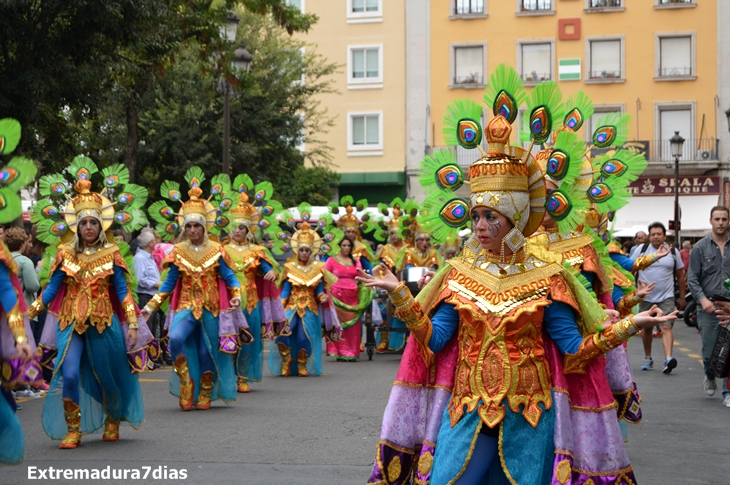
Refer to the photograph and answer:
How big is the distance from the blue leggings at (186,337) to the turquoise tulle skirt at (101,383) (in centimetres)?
168

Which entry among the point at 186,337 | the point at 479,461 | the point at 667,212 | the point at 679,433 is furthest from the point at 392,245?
the point at 667,212

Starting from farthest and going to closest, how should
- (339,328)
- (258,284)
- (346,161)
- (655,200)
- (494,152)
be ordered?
1. (346,161)
2. (655,200)
3. (339,328)
4. (258,284)
5. (494,152)

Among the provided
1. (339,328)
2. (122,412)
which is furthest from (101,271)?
(339,328)

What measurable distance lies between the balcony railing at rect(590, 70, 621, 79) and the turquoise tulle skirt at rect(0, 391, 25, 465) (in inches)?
1514

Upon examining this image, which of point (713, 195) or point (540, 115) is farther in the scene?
point (713, 195)

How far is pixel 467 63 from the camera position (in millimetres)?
43688

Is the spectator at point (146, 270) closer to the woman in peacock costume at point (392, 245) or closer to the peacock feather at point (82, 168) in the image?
the woman in peacock costume at point (392, 245)

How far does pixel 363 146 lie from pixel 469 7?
271 inches

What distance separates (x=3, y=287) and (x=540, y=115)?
10.7 feet

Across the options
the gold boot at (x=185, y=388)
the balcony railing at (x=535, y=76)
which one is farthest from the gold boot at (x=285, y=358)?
the balcony railing at (x=535, y=76)

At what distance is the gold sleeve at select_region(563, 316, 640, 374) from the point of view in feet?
17.2

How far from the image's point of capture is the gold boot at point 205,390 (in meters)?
11.9

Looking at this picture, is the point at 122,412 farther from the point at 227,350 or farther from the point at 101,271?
the point at 227,350

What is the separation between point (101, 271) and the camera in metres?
9.66
